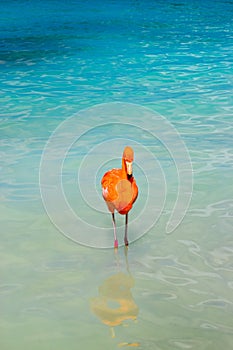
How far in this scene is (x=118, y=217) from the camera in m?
6.32

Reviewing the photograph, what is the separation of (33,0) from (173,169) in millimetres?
25125

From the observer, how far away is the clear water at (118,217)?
15.2 feet

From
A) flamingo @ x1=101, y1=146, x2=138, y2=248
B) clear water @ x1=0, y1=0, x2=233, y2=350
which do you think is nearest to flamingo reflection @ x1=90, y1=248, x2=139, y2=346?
clear water @ x1=0, y1=0, x2=233, y2=350

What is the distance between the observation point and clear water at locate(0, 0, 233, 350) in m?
4.62

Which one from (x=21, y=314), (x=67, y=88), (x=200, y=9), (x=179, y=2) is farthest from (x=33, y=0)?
(x=21, y=314)

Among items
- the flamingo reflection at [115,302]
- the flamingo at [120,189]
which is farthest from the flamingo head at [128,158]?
the flamingo reflection at [115,302]

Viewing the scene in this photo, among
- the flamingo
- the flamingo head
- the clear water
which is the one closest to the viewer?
the clear water

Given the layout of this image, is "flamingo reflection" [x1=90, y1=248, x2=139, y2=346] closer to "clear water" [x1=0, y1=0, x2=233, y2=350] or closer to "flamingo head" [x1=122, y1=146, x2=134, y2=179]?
"clear water" [x1=0, y1=0, x2=233, y2=350]

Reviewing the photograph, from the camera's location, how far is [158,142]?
887 cm

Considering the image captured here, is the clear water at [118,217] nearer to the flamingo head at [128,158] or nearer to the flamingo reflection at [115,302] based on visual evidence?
the flamingo reflection at [115,302]

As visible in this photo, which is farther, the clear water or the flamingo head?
the flamingo head

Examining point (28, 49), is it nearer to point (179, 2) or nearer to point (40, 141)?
point (40, 141)

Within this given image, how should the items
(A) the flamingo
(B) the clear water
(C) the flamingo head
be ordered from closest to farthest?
(B) the clear water < (C) the flamingo head < (A) the flamingo

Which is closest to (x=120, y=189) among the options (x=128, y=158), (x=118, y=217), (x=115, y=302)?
(x=128, y=158)
